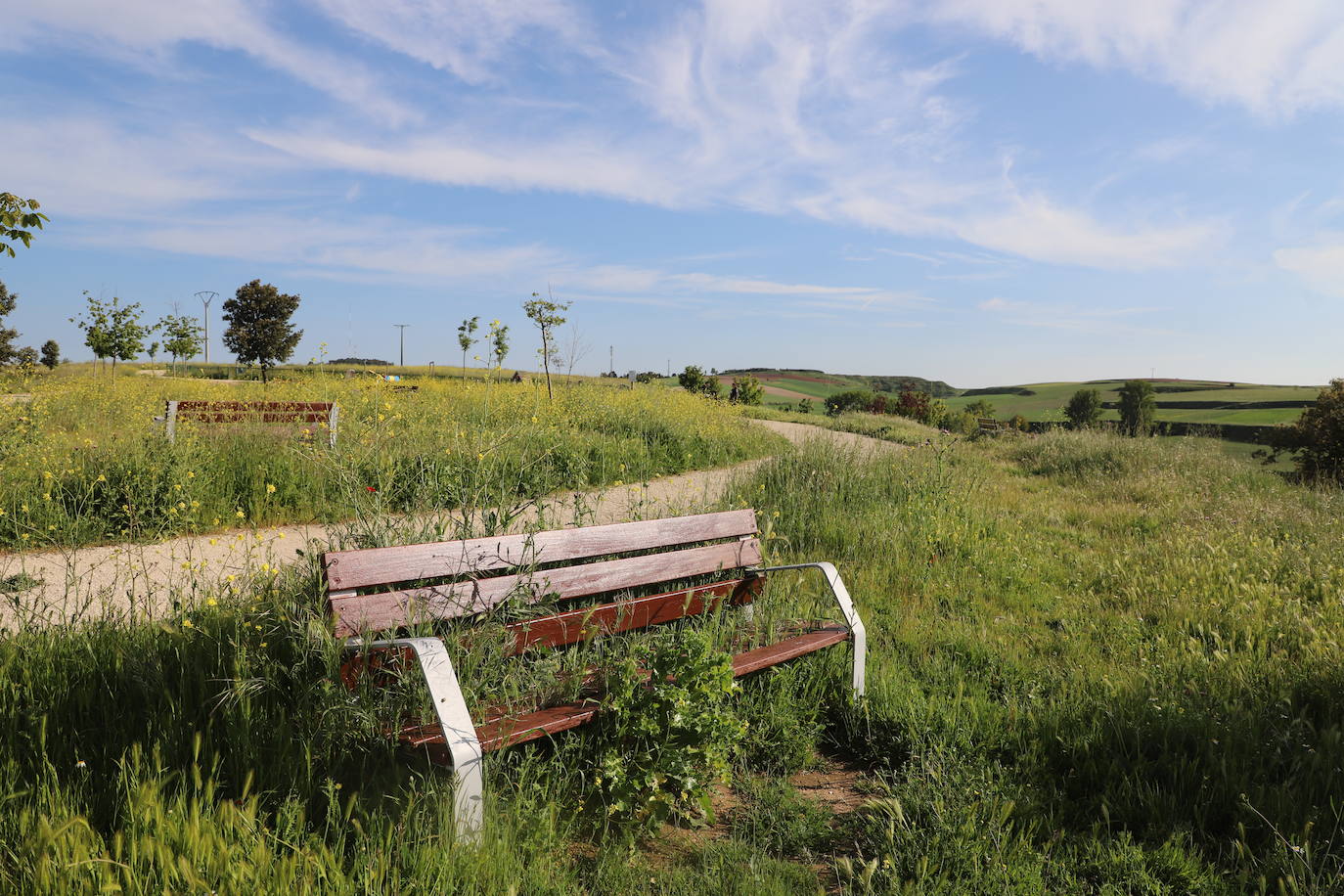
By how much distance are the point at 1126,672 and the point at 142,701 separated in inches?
182

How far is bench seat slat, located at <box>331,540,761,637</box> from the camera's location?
2.62 m

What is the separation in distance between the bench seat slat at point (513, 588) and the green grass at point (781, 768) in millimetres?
130

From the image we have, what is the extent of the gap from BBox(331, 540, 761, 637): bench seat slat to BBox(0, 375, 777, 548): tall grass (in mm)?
592

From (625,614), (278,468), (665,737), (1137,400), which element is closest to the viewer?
(665,737)

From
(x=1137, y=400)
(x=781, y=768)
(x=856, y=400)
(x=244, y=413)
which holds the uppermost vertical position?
(x=1137, y=400)

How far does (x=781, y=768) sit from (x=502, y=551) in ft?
4.96

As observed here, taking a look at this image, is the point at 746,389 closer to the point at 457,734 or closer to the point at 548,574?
the point at 548,574

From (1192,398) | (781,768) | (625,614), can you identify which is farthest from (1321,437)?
(1192,398)

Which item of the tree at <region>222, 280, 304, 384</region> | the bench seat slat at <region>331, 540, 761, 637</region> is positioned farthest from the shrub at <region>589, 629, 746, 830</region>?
the tree at <region>222, 280, 304, 384</region>

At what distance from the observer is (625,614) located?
344cm

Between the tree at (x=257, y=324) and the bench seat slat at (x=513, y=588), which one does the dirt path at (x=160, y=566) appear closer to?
the bench seat slat at (x=513, y=588)

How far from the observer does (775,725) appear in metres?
3.35

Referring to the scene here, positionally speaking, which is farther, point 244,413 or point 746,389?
point 746,389

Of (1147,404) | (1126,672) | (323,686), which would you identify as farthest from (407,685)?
(1147,404)
